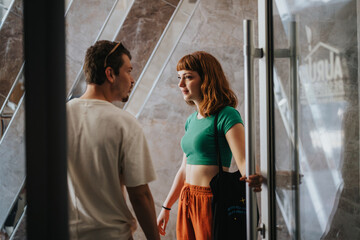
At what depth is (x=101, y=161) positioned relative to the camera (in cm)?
97

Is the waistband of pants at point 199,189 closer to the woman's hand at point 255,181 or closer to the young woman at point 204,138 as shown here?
the young woman at point 204,138

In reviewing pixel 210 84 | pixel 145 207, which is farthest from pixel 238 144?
pixel 145 207

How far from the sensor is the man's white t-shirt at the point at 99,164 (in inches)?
37.5

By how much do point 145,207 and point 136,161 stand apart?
195mm

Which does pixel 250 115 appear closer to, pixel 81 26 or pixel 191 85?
pixel 191 85

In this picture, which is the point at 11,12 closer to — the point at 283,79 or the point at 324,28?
the point at 324,28

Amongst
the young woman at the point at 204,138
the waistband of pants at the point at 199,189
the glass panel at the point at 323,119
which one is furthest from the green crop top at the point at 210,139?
the glass panel at the point at 323,119

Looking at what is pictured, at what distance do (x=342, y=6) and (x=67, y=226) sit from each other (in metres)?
0.65

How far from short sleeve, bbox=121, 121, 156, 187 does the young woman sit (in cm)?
54

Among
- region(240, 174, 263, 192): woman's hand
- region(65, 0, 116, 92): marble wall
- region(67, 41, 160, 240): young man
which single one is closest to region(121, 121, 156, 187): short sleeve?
region(67, 41, 160, 240): young man

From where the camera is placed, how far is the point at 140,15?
2537 millimetres

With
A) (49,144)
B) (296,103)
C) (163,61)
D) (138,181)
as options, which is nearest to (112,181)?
(138,181)

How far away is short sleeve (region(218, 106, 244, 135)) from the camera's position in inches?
59.7

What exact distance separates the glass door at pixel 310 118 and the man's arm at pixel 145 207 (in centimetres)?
37
